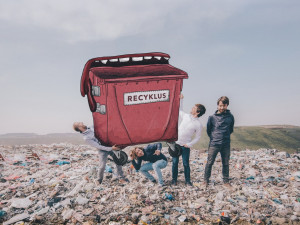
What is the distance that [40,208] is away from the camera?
307cm

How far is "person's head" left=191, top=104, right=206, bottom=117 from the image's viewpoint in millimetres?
2895

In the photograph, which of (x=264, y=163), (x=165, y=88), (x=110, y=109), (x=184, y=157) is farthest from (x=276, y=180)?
(x=110, y=109)

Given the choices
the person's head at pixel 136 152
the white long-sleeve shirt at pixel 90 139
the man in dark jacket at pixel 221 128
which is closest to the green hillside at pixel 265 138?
the man in dark jacket at pixel 221 128

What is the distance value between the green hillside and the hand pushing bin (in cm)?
635

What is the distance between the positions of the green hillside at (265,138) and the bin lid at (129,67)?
6.50 m

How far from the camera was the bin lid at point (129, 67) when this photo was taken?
205 centimetres

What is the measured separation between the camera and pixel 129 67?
2.15 metres

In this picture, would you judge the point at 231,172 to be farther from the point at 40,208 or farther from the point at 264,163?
the point at 40,208

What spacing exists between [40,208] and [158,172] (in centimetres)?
192

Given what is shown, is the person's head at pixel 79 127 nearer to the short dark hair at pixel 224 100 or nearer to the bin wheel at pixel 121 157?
the bin wheel at pixel 121 157

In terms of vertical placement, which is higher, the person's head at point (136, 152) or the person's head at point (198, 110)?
the person's head at point (198, 110)

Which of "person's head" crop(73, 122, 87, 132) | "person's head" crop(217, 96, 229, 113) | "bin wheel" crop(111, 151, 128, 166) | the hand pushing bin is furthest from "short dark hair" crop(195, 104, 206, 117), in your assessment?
"person's head" crop(73, 122, 87, 132)

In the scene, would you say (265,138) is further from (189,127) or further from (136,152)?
(136,152)

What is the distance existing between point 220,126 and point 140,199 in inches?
69.5
